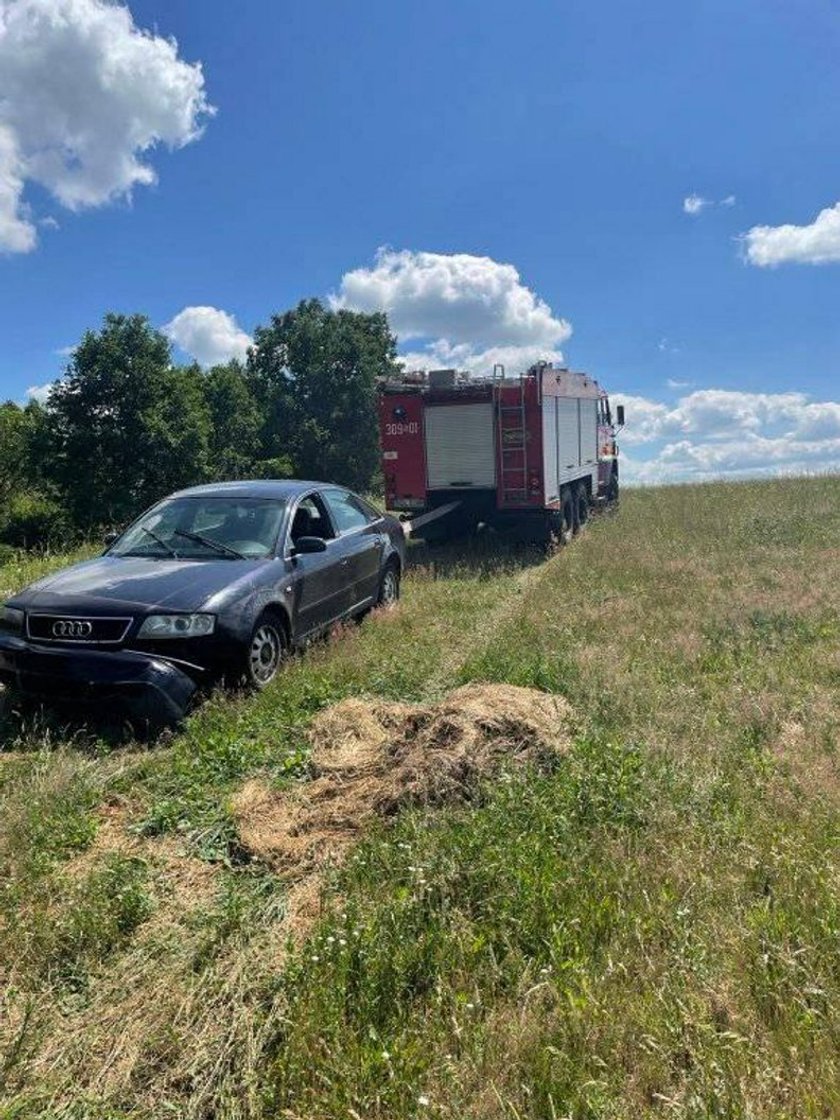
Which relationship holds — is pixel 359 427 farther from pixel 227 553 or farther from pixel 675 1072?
pixel 675 1072

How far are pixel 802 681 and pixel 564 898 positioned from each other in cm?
362

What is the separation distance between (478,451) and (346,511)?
5343 mm

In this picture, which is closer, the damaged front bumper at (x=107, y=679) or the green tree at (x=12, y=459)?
the damaged front bumper at (x=107, y=679)

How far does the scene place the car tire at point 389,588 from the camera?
8.48 metres

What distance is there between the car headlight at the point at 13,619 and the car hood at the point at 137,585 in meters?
0.06

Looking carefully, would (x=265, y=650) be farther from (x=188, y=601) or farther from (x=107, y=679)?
(x=107, y=679)

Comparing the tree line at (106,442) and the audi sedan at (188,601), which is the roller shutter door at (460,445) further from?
the tree line at (106,442)

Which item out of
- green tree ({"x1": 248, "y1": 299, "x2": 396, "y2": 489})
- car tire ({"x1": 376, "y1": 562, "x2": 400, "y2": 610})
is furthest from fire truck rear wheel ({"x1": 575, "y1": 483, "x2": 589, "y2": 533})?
green tree ({"x1": 248, "y1": 299, "x2": 396, "y2": 489})

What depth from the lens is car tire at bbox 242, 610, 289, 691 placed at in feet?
18.0

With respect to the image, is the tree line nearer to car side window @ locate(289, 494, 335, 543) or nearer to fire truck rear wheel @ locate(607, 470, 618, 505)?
fire truck rear wheel @ locate(607, 470, 618, 505)

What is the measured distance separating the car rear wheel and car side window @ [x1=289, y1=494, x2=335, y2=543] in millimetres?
1037

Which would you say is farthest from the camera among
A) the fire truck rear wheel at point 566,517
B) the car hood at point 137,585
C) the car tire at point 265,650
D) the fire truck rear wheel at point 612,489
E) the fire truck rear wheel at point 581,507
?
the fire truck rear wheel at point 612,489

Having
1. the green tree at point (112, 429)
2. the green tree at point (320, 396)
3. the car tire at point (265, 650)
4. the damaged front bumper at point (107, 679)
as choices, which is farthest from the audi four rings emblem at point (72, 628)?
the green tree at point (320, 396)

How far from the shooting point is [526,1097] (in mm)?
2105
